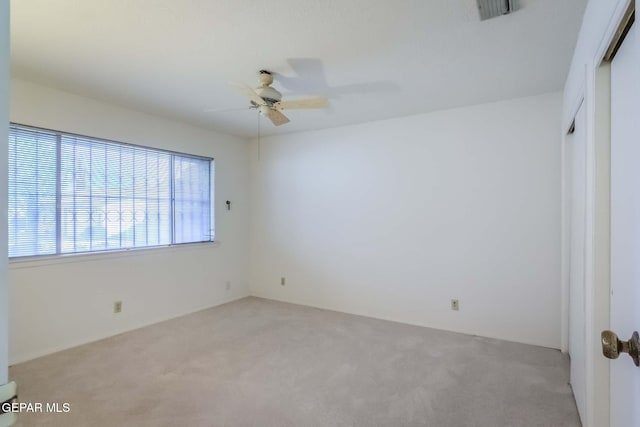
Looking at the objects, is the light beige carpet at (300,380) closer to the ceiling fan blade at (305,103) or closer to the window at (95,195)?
the window at (95,195)

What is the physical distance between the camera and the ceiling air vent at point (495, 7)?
1.76 meters

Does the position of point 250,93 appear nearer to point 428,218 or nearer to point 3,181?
point 3,181

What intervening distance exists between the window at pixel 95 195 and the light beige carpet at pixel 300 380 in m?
1.05

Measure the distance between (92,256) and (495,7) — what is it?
3906mm

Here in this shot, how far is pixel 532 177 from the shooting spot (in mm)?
3219

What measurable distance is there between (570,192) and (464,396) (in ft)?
6.22

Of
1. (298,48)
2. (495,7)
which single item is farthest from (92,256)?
(495,7)

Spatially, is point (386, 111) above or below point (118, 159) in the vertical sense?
above

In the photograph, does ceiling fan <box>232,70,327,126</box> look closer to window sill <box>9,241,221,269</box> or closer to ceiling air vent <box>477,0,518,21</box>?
ceiling air vent <box>477,0,518,21</box>

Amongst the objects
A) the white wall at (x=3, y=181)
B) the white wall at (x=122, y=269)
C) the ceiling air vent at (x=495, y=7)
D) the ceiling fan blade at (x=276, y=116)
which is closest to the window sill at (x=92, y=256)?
the white wall at (x=122, y=269)

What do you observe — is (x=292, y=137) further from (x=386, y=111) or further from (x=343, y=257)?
(x=343, y=257)

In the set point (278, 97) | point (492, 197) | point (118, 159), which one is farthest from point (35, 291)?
point (492, 197)

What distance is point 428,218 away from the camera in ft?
12.3

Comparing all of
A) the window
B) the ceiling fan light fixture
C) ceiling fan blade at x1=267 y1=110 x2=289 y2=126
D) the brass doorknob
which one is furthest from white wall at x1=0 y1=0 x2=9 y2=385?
the window
